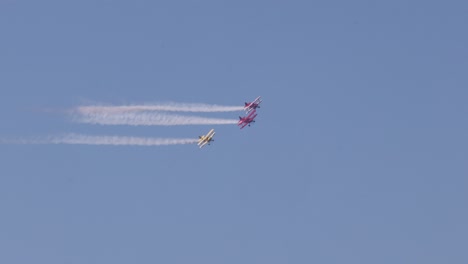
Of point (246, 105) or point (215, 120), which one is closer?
point (215, 120)

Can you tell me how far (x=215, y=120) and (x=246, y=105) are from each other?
10.9m

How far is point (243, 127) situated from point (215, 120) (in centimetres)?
892

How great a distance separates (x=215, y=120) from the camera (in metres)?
60.8

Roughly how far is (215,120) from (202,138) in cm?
891

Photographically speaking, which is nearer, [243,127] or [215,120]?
[215,120]

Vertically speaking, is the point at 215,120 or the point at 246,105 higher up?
the point at 246,105

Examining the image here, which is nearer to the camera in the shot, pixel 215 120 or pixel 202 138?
pixel 215 120

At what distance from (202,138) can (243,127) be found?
18.8 ft

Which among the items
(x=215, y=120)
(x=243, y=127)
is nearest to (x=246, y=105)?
(x=243, y=127)

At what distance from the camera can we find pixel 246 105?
2783 inches

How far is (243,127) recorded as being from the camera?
68.9 m

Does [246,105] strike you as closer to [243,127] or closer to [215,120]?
[243,127]

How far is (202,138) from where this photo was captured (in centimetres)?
6912
